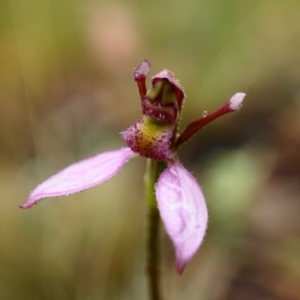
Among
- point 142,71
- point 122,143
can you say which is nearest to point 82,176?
point 142,71

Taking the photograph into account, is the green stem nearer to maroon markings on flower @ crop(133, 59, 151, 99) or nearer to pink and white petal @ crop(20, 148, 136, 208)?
pink and white petal @ crop(20, 148, 136, 208)

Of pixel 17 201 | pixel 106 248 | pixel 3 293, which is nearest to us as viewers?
pixel 3 293

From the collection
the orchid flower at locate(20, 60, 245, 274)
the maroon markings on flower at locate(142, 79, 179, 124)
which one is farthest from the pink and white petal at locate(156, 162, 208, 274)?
the maroon markings on flower at locate(142, 79, 179, 124)

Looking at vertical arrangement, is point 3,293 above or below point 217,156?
below

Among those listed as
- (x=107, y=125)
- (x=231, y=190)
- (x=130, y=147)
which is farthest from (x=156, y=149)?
(x=107, y=125)

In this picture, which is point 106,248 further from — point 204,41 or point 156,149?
point 204,41

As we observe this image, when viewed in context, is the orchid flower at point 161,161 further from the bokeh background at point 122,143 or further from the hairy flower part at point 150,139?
the bokeh background at point 122,143
